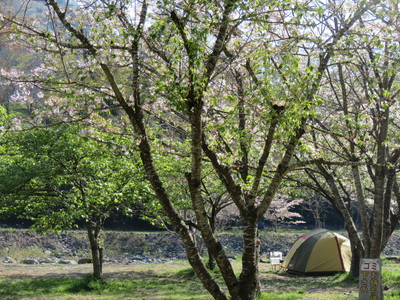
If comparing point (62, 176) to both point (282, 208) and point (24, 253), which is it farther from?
point (282, 208)

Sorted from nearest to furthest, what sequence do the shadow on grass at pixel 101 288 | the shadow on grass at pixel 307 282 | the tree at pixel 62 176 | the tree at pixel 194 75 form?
the tree at pixel 194 75 → the tree at pixel 62 176 → the shadow on grass at pixel 101 288 → the shadow on grass at pixel 307 282

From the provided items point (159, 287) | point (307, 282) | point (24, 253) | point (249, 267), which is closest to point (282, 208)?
point (307, 282)

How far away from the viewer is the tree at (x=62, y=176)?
11273mm

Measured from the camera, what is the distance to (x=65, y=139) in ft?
38.4

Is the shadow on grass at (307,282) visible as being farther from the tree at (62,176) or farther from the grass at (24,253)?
the grass at (24,253)

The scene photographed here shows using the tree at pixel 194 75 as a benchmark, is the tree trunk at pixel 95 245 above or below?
below

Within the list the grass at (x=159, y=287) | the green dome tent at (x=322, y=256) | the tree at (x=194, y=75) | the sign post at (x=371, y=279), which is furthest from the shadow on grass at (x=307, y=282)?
the tree at (x=194, y=75)

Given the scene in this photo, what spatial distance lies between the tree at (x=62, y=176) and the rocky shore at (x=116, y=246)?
495 inches

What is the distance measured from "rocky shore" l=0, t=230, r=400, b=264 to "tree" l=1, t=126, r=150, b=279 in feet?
41.2

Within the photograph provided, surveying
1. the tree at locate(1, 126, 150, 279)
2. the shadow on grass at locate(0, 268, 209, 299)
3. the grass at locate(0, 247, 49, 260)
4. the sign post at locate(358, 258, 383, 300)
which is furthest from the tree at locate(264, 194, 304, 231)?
the grass at locate(0, 247, 49, 260)

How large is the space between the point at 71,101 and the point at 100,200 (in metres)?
6.23

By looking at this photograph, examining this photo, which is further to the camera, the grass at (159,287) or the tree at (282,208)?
the tree at (282,208)

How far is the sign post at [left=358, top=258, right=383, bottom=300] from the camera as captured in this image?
660 centimetres

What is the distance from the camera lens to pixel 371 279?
6.66m
